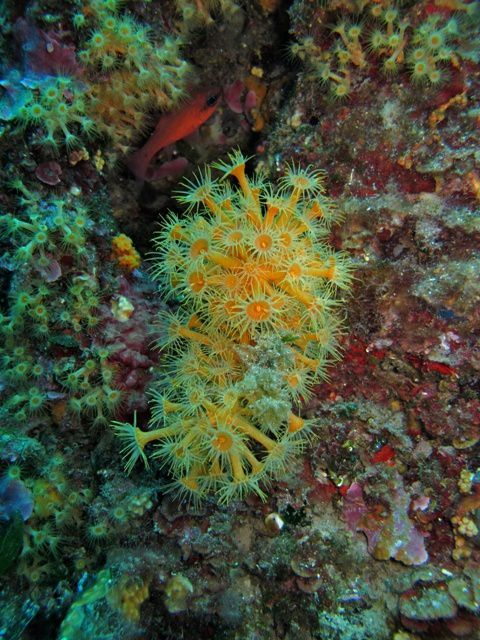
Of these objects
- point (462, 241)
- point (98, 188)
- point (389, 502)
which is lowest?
point (389, 502)

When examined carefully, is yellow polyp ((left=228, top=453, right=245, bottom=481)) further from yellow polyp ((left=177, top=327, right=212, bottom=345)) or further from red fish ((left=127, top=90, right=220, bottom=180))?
red fish ((left=127, top=90, right=220, bottom=180))

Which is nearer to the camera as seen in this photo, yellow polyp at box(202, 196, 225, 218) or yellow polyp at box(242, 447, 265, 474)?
yellow polyp at box(242, 447, 265, 474)

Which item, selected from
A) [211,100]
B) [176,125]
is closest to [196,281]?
[176,125]

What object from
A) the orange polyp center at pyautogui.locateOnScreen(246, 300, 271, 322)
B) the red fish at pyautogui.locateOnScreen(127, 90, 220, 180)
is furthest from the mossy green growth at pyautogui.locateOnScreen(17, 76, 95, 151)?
the orange polyp center at pyautogui.locateOnScreen(246, 300, 271, 322)

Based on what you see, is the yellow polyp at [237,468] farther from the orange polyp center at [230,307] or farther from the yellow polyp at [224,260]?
the yellow polyp at [224,260]

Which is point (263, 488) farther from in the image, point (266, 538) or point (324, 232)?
point (324, 232)

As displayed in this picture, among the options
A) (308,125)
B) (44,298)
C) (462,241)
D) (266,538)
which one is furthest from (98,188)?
(266,538)

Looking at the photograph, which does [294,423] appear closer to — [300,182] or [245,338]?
[245,338]
